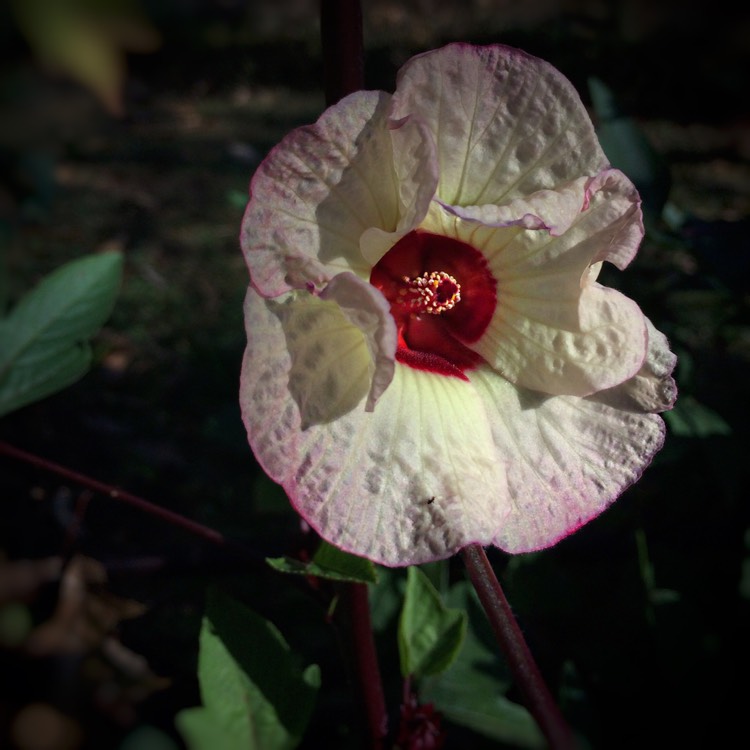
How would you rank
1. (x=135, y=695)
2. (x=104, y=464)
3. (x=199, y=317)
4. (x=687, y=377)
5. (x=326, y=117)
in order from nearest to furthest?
(x=326, y=117) < (x=687, y=377) < (x=135, y=695) < (x=104, y=464) < (x=199, y=317)

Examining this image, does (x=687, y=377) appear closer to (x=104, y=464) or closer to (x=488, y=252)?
(x=488, y=252)

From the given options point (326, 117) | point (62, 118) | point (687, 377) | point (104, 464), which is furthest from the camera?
point (62, 118)

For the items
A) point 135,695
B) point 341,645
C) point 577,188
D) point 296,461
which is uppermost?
point 577,188

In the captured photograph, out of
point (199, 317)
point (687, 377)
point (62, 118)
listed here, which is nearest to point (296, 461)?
point (687, 377)

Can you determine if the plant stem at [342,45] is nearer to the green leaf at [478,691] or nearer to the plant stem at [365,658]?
the plant stem at [365,658]

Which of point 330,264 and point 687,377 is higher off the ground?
point 330,264

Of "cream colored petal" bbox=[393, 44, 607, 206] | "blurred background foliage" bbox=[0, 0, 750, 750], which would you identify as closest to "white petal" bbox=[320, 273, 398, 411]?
"cream colored petal" bbox=[393, 44, 607, 206]

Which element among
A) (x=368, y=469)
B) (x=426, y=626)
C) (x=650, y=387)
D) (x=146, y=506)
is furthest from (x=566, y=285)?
(x=146, y=506)

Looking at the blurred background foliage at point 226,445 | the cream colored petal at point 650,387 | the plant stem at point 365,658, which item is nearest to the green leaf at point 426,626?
the plant stem at point 365,658
